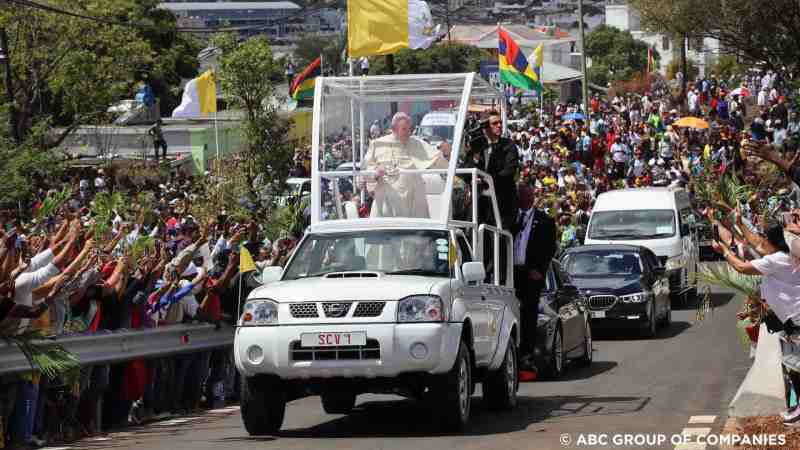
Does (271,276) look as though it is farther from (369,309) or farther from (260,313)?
(369,309)

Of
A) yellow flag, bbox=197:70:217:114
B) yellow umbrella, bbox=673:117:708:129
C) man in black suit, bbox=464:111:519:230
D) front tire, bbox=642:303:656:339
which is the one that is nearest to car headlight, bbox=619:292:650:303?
front tire, bbox=642:303:656:339

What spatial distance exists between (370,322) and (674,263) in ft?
60.7

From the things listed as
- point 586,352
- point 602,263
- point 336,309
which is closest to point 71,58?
point 602,263

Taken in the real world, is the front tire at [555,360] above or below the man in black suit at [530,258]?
below

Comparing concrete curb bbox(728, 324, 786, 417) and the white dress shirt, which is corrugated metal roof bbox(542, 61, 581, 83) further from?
concrete curb bbox(728, 324, 786, 417)

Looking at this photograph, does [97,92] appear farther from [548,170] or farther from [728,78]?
[728,78]

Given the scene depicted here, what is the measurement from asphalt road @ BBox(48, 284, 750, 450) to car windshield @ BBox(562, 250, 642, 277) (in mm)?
5103

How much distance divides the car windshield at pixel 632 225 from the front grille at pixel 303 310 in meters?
19.0

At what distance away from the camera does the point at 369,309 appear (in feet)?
41.9

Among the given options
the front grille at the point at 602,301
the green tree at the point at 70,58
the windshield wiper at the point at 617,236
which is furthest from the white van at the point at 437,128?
the green tree at the point at 70,58

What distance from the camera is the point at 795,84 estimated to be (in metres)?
40.8

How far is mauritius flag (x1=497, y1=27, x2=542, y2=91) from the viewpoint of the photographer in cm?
4609

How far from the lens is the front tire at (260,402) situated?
13055 mm

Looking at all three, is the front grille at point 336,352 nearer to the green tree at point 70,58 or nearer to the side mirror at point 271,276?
the side mirror at point 271,276
